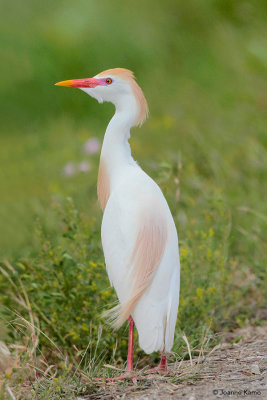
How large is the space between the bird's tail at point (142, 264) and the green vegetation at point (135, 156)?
176mm

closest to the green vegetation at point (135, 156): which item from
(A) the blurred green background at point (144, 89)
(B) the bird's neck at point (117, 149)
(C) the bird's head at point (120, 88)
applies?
(A) the blurred green background at point (144, 89)

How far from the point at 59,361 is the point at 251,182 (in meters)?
1.88

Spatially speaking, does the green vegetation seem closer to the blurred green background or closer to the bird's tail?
the blurred green background

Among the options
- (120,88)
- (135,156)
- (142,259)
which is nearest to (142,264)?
(142,259)

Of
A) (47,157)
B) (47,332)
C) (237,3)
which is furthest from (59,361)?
(47,157)

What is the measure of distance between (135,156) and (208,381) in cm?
343

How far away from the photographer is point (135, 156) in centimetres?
545

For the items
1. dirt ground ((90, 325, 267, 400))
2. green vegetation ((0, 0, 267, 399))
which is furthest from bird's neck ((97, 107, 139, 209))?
dirt ground ((90, 325, 267, 400))

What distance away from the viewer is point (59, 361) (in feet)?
8.95

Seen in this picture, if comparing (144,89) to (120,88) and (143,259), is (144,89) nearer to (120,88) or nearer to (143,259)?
(120,88)

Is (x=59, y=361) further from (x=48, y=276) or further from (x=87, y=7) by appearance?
(x=87, y=7)

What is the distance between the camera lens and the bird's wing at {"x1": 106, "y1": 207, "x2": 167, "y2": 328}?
2234 mm

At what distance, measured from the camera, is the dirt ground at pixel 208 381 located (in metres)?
2.03

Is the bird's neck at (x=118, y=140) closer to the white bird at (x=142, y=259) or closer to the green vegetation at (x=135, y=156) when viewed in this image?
the white bird at (x=142, y=259)
